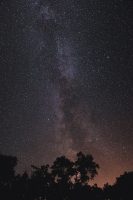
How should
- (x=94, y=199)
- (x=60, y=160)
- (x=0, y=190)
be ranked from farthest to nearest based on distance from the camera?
(x=60, y=160), (x=94, y=199), (x=0, y=190)

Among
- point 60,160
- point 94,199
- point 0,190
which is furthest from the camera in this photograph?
point 60,160

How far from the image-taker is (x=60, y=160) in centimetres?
4884

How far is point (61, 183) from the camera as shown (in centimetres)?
4734

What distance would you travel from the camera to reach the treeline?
4444 cm

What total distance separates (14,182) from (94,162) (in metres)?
11.9

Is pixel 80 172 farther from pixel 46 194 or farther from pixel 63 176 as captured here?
pixel 46 194

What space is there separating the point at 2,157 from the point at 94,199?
13153 millimetres

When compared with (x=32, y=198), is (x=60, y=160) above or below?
above

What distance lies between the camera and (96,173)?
162 ft

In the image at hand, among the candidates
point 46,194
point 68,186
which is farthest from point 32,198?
point 68,186

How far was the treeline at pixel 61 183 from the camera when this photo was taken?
4444 centimetres

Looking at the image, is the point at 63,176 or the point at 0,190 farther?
the point at 63,176

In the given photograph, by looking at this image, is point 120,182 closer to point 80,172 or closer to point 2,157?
point 80,172

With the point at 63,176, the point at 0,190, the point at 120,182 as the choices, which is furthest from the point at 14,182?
the point at 120,182
